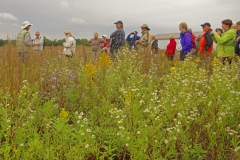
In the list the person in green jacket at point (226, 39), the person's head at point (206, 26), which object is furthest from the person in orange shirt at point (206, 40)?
the person in green jacket at point (226, 39)

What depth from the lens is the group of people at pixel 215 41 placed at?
6113 millimetres

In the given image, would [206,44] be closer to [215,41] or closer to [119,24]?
[215,41]

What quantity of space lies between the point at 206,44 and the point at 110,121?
505cm

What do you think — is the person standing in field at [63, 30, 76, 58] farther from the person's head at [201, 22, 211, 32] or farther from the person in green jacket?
the person in green jacket

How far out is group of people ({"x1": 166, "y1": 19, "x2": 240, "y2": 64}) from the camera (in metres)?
6.11

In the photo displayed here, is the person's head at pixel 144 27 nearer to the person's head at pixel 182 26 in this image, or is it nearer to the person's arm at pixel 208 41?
the person's head at pixel 182 26

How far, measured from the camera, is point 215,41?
6.30 m

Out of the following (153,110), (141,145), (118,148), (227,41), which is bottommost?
(118,148)

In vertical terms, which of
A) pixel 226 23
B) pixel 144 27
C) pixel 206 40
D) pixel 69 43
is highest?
pixel 144 27

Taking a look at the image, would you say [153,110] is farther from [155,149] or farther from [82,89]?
[82,89]

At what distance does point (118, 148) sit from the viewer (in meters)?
2.74

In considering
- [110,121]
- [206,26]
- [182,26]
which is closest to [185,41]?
[182,26]

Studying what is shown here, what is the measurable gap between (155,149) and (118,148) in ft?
1.24

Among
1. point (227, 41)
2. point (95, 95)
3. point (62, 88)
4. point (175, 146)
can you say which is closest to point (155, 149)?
point (175, 146)
